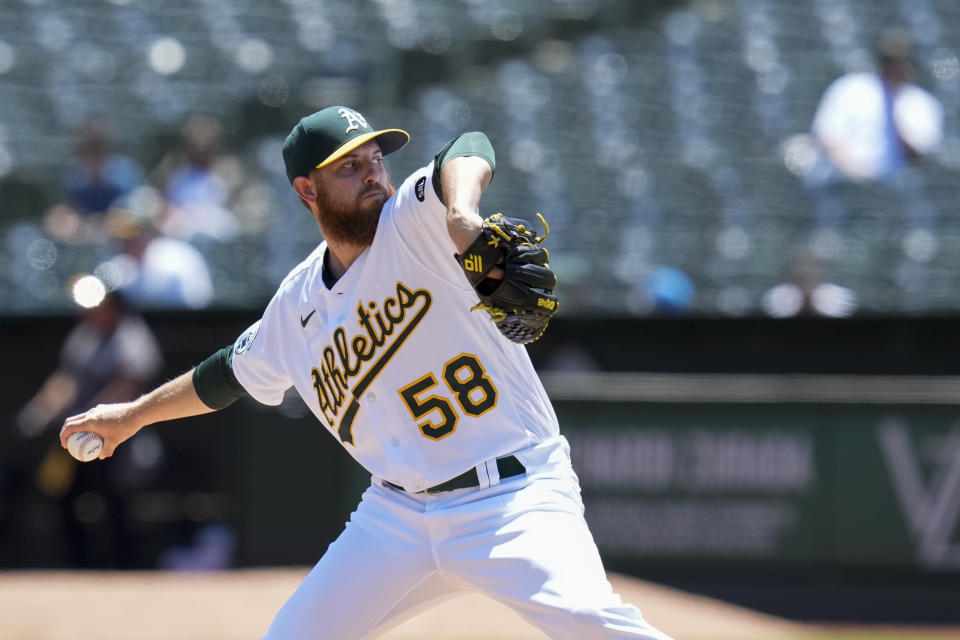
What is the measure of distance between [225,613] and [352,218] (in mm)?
4224

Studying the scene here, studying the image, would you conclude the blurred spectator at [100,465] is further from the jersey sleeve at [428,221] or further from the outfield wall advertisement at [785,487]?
the jersey sleeve at [428,221]

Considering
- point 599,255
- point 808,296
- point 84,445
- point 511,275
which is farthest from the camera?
point 599,255

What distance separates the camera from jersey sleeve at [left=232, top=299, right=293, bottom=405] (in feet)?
13.4

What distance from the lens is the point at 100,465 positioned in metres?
8.73

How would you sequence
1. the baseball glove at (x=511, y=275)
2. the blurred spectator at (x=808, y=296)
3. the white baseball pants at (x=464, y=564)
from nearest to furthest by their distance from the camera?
the baseball glove at (x=511, y=275) → the white baseball pants at (x=464, y=564) → the blurred spectator at (x=808, y=296)

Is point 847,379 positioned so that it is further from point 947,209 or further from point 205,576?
point 205,576

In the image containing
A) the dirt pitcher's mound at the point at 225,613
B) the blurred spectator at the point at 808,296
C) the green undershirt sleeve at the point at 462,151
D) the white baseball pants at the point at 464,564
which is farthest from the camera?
the blurred spectator at the point at 808,296

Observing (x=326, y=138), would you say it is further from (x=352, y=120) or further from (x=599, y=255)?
(x=599, y=255)

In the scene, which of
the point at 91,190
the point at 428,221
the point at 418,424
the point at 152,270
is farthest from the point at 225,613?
the point at 428,221

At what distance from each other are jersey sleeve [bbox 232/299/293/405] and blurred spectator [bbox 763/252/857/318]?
522 centimetres

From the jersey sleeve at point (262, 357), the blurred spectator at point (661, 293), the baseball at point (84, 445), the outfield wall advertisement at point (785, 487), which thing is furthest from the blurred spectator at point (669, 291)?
the baseball at point (84, 445)

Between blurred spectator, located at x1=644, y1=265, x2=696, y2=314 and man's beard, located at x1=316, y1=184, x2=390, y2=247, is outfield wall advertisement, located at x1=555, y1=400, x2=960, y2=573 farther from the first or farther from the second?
man's beard, located at x1=316, y1=184, x2=390, y2=247

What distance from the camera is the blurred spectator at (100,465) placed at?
870 cm

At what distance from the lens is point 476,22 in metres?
11.8
